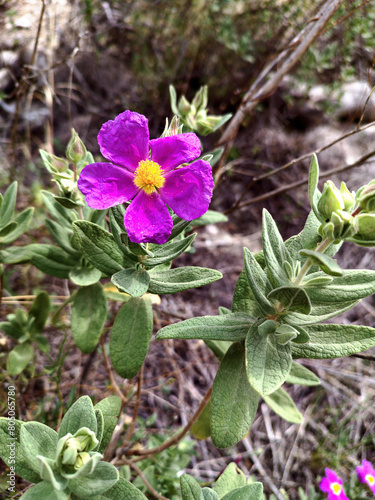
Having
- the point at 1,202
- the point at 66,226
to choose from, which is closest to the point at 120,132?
the point at 66,226

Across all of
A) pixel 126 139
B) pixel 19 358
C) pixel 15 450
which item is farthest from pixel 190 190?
pixel 19 358

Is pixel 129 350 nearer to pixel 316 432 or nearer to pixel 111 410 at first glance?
pixel 111 410

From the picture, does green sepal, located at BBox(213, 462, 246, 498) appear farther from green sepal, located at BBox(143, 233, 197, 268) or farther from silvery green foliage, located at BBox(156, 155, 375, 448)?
green sepal, located at BBox(143, 233, 197, 268)

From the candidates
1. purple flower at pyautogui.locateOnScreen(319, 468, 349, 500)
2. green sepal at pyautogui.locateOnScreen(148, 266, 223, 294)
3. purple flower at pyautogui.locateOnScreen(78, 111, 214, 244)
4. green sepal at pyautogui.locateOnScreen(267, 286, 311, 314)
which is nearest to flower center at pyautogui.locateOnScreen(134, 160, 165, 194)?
purple flower at pyautogui.locateOnScreen(78, 111, 214, 244)

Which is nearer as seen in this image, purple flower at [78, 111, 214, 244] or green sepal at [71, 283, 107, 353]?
purple flower at [78, 111, 214, 244]

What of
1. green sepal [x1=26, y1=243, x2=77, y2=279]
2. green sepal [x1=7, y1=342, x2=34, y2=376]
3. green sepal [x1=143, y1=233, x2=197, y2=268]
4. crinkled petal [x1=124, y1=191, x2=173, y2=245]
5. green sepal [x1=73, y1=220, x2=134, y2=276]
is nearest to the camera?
crinkled petal [x1=124, y1=191, x2=173, y2=245]

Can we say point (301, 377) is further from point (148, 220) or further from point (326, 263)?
point (148, 220)
